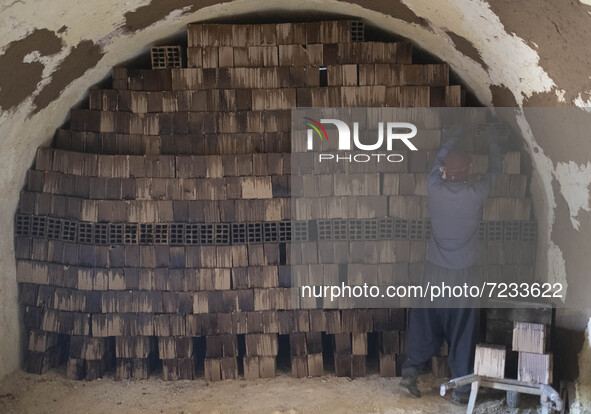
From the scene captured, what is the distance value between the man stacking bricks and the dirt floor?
21 cm

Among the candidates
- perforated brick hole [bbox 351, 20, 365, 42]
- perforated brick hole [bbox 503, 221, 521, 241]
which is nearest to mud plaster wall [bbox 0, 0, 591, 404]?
perforated brick hole [bbox 351, 20, 365, 42]

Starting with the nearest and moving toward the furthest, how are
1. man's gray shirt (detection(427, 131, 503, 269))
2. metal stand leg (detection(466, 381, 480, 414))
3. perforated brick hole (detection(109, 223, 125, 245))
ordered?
metal stand leg (detection(466, 381, 480, 414)), man's gray shirt (detection(427, 131, 503, 269)), perforated brick hole (detection(109, 223, 125, 245))

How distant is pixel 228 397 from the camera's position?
5031 millimetres

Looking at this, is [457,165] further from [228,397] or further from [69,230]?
[69,230]

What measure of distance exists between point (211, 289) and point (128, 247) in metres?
0.73

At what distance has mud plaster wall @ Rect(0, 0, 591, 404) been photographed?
147 inches

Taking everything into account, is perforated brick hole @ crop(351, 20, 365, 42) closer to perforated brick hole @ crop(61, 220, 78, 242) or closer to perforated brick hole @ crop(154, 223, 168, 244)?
perforated brick hole @ crop(154, 223, 168, 244)

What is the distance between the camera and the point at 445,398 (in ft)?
16.1

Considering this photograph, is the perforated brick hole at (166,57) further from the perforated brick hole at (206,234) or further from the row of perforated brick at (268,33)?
the perforated brick hole at (206,234)

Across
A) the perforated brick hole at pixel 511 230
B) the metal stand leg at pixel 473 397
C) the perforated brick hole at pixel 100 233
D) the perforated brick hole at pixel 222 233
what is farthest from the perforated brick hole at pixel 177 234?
the perforated brick hole at pixel 511 230

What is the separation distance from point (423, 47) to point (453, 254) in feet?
5.41

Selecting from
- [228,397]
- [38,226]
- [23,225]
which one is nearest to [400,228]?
[228,397]

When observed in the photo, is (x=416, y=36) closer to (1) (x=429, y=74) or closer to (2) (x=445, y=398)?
(1) (x=429, y=74)

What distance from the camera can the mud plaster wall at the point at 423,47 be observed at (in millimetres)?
3730
